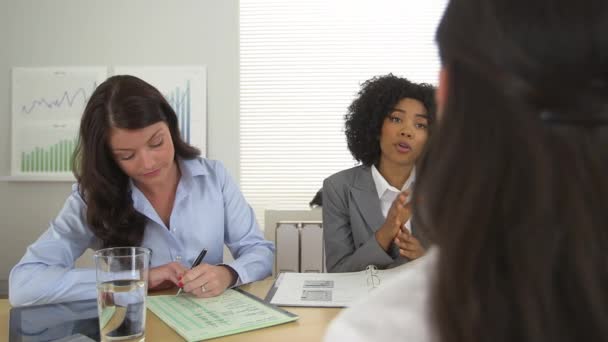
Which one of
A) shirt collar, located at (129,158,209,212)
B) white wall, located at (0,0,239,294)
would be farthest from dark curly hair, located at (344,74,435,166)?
white wall, located at (0,0,239,294)

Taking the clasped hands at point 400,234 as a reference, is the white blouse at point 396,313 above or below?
above

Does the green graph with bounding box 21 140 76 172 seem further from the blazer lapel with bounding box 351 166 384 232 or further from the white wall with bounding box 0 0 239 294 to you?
the blazer lapel with bounding box 351 166 384 232

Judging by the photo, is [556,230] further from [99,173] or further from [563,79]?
[99,173]

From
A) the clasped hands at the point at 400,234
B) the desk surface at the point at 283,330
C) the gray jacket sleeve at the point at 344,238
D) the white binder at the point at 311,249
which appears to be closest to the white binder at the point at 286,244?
the white binder at the point at 311,249

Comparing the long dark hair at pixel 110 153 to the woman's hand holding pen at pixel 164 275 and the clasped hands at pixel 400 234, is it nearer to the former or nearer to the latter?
the woman's hand holding pen at pixel 164 275

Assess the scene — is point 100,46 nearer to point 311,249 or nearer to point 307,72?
point 307,72

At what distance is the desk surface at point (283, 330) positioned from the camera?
102cm

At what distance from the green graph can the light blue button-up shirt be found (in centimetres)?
151

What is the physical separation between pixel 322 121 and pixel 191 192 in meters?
1.48

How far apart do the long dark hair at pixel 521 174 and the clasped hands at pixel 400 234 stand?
1.14 m

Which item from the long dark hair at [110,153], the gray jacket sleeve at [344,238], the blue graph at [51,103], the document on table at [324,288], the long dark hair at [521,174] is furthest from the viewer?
the blue graph at [51,103]

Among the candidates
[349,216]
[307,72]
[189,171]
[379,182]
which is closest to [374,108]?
[379,182]

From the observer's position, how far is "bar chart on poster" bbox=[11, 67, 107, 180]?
2.98m

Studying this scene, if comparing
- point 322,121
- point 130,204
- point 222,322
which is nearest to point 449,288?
point 222,322
